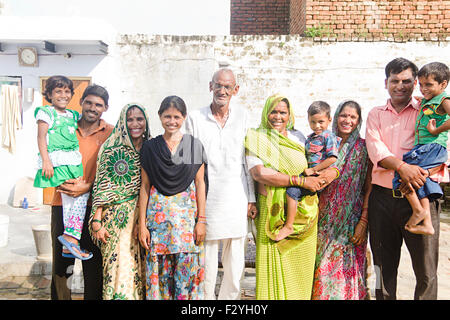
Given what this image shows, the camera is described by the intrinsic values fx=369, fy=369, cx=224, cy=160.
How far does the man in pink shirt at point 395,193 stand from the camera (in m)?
2.43

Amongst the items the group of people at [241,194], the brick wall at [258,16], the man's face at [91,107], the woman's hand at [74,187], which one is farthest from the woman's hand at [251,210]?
the brick wall at [258,16]

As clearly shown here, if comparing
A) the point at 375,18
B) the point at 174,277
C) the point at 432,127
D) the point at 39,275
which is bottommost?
the point at 39,275

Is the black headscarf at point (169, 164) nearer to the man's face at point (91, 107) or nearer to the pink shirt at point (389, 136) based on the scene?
the man's face at point (91, 107)

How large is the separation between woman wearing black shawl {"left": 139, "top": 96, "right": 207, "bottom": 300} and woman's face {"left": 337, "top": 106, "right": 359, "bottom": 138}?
3.32 ft

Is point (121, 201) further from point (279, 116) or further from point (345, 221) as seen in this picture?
point (345, 221)

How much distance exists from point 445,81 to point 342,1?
4.59 metres

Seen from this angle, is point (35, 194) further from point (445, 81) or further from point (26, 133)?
point (445, 81)

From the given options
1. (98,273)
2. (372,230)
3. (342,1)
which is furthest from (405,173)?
(342,1)

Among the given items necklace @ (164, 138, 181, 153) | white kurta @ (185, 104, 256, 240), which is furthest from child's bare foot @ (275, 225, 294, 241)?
necklace @ (164, 138, 181, 153)

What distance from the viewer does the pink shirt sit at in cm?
247

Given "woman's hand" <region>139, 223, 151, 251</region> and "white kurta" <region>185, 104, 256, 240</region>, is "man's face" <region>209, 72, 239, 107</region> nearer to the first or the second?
"white kurta" <region>185, 104, 256, 240</region>

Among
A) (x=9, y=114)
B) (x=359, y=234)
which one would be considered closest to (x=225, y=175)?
(x=359, y=234)

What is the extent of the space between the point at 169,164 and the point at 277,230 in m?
0.87

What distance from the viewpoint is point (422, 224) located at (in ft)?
7.73
